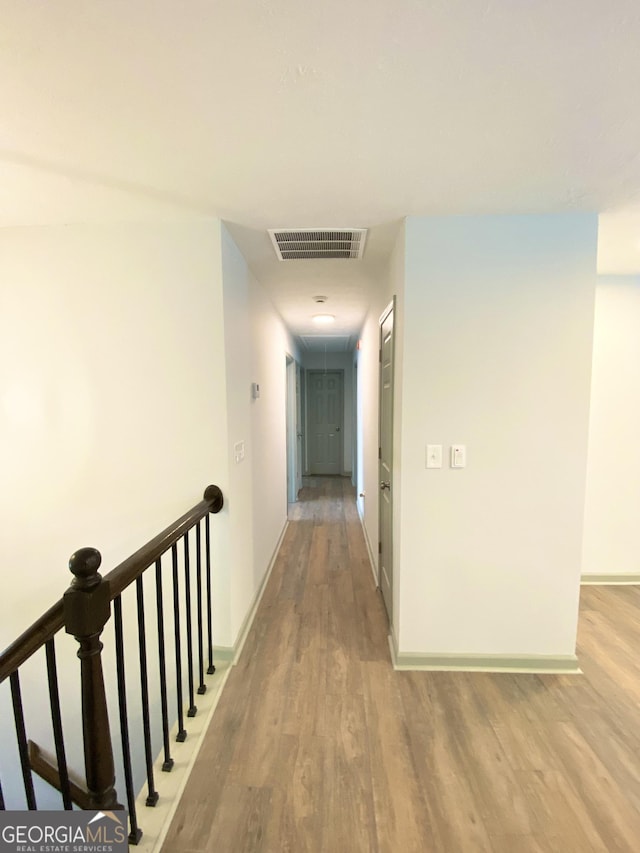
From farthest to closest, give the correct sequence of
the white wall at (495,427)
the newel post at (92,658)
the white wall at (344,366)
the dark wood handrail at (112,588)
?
the white wall at (344,366) < the white wall at (495,427) < the newel post at (92,658) < the dark wood handrail at (112,588)

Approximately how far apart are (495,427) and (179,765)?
6.66 feet

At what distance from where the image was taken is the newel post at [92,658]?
95cm

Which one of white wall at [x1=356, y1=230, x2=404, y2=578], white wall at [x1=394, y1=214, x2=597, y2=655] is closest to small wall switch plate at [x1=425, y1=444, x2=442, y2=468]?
white wall at [x1=394, y1=214, x2=597, y2=655]

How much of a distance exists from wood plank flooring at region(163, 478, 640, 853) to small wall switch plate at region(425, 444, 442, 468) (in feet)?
3.68

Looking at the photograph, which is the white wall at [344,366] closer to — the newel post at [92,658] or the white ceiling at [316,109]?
the white ceiling at [316,109]

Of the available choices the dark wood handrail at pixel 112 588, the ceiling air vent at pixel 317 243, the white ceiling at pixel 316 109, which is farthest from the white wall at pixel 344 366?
the dark wood handrail at pixel 112 588

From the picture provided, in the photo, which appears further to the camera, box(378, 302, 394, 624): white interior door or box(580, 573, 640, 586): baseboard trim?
box(580, 573, 640, 586): baseboard trim

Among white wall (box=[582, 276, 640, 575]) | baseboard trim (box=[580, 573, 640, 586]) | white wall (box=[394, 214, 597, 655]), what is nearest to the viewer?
white wall (box=[394, 214, 597, 655])

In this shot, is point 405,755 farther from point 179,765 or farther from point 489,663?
point 179,765

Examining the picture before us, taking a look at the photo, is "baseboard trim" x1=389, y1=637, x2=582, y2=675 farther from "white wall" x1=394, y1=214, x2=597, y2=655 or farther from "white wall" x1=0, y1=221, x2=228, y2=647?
"white wall" x1=0, y1=221, x2=228, y2=647

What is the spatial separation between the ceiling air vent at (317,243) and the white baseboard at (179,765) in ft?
7.48

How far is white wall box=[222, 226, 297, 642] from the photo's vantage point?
203cm

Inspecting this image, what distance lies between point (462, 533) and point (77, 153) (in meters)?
2.36

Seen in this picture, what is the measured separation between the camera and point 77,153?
4.41ft
